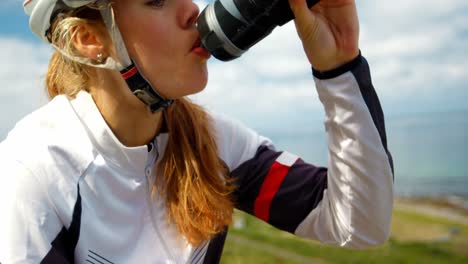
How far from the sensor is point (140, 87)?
1817mm

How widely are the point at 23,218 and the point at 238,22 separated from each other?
2.55ft

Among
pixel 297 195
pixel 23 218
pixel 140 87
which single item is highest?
pixel 140 87

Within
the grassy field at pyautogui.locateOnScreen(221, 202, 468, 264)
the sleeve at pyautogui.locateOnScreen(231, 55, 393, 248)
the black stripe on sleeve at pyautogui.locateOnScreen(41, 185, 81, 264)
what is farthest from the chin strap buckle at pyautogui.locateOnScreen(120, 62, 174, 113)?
the grassy field at pyautogui.locateOnScreen(221, 202, 468, 264)

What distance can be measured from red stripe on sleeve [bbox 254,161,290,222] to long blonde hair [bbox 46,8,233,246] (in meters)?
0.10

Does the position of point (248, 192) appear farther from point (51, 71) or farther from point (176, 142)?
point (51, 71)

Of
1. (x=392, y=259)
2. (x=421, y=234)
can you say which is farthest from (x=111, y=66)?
(x=421, y=234)

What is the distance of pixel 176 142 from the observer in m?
2.04

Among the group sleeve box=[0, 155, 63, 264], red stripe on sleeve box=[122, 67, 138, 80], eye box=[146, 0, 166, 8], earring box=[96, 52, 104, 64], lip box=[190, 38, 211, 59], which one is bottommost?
sleeve box=[0, 155, 63, 264]

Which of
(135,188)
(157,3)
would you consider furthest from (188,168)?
(157,3)

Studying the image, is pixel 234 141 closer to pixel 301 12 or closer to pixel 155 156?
pixel 155 156

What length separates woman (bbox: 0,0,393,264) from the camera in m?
1.70

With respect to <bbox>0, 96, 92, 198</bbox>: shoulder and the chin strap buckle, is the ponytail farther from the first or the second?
<bbox>0, 96, 92, 198</bbox>: shoulder

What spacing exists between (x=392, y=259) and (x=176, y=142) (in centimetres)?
395

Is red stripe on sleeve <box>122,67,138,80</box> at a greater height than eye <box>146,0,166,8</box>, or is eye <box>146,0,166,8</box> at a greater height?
eye <box>146,0,166,8</box>
